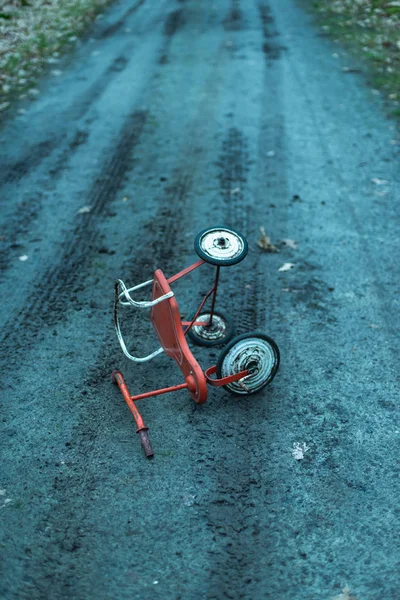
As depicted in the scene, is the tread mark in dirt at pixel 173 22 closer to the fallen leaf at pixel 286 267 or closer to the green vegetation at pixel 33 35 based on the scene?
the green vegetation at pixel 33 35

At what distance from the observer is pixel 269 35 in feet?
41.5

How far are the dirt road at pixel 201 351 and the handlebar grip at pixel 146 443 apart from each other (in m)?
0.08

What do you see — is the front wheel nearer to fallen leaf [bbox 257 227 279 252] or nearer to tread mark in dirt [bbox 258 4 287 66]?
fallen leaf [bbox 257 227 279 252]

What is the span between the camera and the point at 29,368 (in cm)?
427

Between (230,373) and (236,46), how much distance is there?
1023 centimetres

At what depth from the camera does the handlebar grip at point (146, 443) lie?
3.52 m

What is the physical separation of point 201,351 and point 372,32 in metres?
11.0

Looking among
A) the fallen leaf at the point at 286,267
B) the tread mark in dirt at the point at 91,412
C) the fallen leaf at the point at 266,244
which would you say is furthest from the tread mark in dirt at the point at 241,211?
the tread mark in dirt at the point at 91,412

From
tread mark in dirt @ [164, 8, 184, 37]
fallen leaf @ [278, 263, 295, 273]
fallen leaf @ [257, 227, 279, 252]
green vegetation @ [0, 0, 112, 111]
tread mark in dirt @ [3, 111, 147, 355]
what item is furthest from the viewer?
tread mark in dirt @ [164, 8, 184, 37]

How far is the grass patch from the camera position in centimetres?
984

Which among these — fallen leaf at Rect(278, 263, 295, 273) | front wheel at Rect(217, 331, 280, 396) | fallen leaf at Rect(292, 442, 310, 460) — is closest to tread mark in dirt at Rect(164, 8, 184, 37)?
fallen leaf at Rect(278, 263, 295, 273)

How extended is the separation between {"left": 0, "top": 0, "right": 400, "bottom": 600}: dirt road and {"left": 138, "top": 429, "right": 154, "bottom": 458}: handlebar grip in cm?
8

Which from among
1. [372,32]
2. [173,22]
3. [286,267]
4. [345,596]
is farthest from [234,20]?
[345,596]

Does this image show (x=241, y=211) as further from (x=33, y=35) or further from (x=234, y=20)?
(x=234, y=20)
